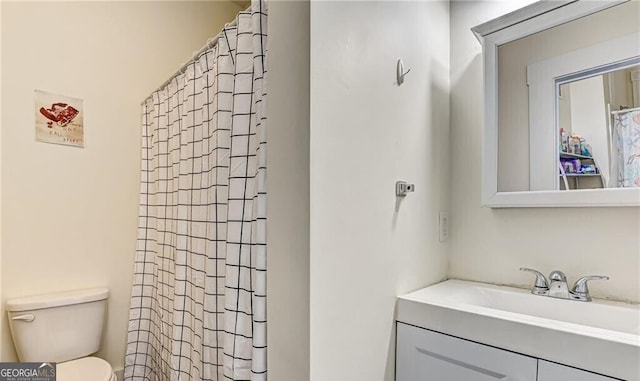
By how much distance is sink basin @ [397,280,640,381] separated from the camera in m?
0.77

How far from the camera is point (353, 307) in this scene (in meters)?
0.97

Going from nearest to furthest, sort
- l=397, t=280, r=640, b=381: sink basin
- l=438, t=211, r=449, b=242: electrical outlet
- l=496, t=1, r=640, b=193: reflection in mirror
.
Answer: l=397, t=280, r=640, b=381: sink basin, l=496, t=1, r=640, b=193: reflection in mirror, l=438, t=211, r=449, b=242: electrical outlet

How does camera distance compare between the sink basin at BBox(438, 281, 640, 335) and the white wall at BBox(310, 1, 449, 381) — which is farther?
the sink basin at BBox(438, 281, 640, 335)

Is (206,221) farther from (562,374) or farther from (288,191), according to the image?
(562,374)

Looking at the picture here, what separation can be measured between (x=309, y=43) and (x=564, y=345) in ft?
3.19

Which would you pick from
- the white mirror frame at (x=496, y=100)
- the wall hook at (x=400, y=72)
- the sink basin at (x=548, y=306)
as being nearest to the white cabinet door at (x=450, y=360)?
the sink basin at (x=548, y=306)

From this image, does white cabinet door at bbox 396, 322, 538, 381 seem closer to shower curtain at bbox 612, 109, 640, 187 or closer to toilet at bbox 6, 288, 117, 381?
shower curtain at bbox 612, 109, 640, 187

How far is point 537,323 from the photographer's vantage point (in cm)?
88

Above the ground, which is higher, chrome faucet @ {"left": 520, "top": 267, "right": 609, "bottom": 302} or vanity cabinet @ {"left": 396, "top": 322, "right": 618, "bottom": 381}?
chrome faucet @ {"left": 520, "top": 267, "right": 609, "bottom": 302}

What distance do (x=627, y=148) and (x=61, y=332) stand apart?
2.41 m

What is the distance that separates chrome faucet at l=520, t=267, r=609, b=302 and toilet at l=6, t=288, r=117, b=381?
176cm

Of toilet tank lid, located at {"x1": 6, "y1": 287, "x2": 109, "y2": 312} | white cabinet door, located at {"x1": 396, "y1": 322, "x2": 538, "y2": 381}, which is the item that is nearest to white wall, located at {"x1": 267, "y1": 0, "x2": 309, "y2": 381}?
white cabinet door, located at {"x1": 396, "y1": 322, "x2": 538, "y2": 381}

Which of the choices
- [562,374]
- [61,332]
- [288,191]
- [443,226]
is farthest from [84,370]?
[562,374]

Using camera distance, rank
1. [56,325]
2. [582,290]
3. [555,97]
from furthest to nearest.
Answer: [56,325], [555,97], [582,290]
